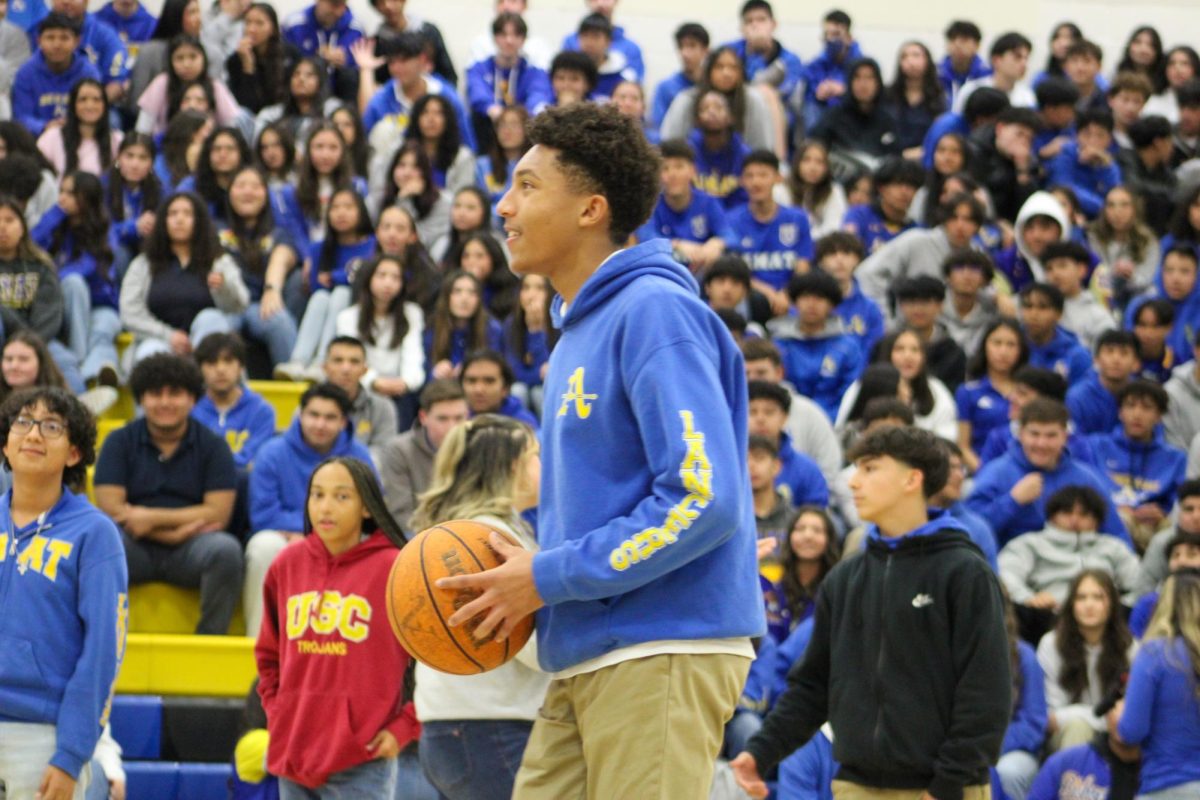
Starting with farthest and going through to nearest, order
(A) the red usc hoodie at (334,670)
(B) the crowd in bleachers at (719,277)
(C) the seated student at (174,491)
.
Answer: (B) the crowd in bleachers at (719,277) < (C) the seated student at (174,491) < (A) the red usc hoodie at (334,670)

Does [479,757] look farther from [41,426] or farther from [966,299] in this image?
[966,299]

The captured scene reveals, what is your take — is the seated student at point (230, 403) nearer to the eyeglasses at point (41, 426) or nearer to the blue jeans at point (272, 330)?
the blue jeans at point (272, 330)

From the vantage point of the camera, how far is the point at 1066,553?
9008mm

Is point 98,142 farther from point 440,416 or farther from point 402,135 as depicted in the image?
point 440,416

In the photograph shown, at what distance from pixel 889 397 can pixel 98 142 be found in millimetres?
6345

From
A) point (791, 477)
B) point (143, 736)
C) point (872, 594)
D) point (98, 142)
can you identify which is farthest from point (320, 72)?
point (872, 594)

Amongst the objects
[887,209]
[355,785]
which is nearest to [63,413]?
[355,785]

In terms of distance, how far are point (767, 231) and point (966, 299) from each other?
5.10 ft

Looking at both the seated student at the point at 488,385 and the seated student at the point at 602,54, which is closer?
the seated student at the point at 488,385

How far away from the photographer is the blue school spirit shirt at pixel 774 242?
490 inches

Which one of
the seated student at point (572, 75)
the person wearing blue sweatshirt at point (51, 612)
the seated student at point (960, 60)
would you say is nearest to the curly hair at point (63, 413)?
the person wearing blue sweatshirt at point (51, 612)

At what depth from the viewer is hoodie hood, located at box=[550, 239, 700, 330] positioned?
11.3 feet

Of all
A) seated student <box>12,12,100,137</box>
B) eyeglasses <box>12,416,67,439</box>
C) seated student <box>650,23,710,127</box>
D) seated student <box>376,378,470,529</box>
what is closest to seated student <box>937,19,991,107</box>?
seated student <box>650,23,710,127</box>

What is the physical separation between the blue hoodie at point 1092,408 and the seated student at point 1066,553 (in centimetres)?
214
